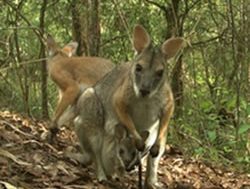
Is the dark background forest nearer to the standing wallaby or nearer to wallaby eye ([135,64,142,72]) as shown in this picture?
the standing wallaby

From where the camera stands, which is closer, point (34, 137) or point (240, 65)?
point (34, 137)

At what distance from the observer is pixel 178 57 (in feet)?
28.9

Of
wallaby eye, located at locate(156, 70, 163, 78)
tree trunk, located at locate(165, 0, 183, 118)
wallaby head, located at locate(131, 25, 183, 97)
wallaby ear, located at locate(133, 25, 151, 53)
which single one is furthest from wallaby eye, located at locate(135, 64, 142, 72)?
tree trunk, located at locate(165, 0, 183, 118)

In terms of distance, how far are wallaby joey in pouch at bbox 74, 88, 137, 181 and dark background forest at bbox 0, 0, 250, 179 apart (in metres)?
2.22

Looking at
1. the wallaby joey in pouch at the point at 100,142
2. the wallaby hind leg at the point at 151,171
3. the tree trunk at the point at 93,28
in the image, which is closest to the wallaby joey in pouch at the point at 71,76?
the tree trunk at the point at 93,28

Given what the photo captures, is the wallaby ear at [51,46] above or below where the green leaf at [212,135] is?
above

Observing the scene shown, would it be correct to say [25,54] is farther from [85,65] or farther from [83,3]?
[85,65]

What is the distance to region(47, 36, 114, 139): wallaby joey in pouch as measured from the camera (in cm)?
779

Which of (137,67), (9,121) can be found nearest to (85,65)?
(9,121)

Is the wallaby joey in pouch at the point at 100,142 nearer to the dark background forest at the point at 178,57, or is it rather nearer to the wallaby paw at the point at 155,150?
the wallaby paw at the point at 155,150

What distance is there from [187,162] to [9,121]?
81.4 inches

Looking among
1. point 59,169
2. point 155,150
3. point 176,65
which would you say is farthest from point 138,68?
point 176,65

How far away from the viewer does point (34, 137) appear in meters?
6.83

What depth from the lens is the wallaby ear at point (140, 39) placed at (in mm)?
5855
